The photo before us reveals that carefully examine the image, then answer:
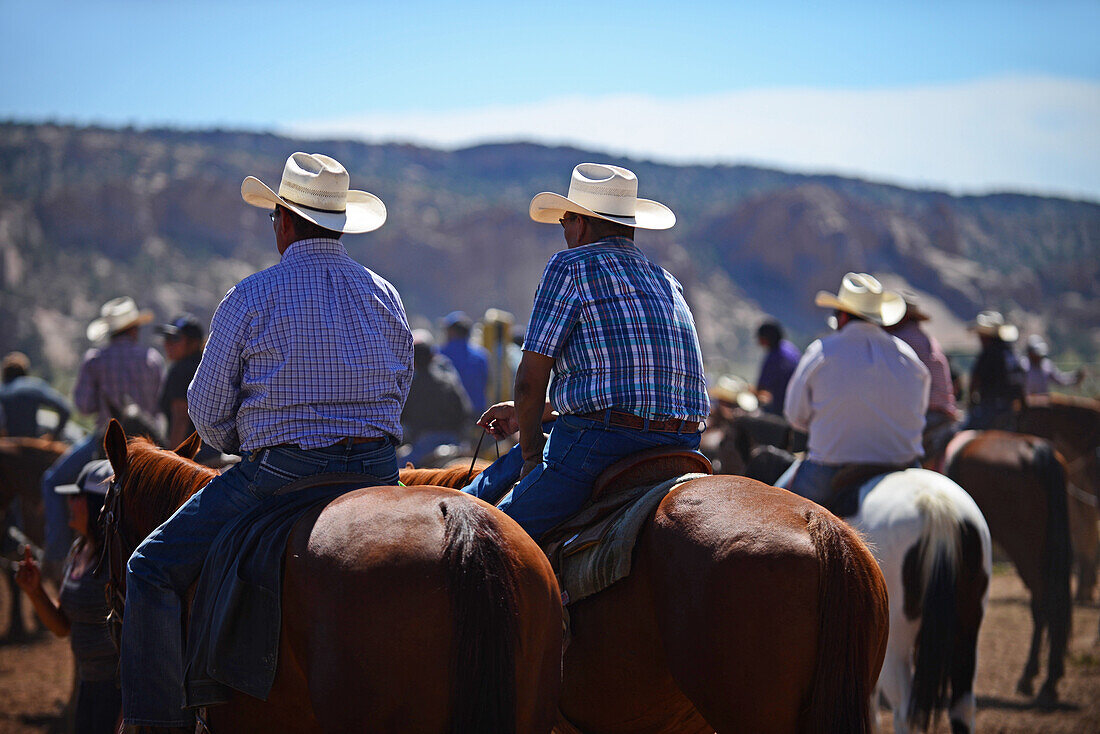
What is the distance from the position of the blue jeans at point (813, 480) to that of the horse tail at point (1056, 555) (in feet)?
9.92

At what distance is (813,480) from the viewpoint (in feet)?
18.9

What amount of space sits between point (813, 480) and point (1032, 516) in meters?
3.17

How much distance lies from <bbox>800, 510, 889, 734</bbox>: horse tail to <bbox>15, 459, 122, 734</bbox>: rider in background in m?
3.48

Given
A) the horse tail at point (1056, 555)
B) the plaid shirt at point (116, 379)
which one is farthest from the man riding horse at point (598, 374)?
the plaid shirt at point (116, 379)

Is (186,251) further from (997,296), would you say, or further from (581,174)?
(581,174)

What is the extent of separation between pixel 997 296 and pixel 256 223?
54476 mm

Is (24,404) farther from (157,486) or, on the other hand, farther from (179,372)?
(157,486)

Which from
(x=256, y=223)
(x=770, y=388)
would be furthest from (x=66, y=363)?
(x=770, y=388)

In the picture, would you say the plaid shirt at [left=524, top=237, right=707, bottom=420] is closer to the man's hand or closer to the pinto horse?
the man's hand

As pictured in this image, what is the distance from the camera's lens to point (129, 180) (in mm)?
61906

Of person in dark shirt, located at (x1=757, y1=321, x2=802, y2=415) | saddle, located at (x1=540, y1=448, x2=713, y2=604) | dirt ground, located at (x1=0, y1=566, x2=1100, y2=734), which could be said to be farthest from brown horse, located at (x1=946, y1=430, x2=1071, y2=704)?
saddle, located at (x1=540, y1=448, x2=713, y2=604)

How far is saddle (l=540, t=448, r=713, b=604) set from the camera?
3318mm

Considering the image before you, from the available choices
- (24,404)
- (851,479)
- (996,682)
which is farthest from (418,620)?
(24,404)

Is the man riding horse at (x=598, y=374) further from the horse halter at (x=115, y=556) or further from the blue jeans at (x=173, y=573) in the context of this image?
the horse halter at (x=115, y=556)
